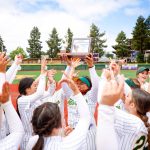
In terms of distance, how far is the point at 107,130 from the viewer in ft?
7.25

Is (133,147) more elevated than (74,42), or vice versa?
(74,42)

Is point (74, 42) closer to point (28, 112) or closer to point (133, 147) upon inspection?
point (28, 112)

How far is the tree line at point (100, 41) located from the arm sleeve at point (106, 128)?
67677mm

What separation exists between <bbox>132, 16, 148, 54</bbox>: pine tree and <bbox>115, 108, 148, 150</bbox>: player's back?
2708 inches

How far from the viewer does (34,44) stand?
281 feet

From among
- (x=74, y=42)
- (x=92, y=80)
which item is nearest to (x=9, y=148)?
(x=92, y=80)

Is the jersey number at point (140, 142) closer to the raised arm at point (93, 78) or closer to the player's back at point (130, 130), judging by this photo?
the player's back at point (130, 130)

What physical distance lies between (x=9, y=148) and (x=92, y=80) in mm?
2630

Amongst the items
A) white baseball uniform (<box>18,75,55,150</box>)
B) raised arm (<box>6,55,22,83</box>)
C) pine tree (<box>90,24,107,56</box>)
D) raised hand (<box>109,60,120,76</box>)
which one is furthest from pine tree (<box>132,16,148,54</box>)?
raised hand (<box>109,60,120,76</box>)

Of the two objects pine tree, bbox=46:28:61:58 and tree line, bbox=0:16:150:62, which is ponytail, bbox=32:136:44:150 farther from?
pine tree, bbox=46:28:61:58

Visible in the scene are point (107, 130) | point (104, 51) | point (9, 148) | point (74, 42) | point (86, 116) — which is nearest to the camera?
point (107, 130)

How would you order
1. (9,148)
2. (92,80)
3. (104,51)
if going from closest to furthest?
(9,148) < (92,80) < (104,51)

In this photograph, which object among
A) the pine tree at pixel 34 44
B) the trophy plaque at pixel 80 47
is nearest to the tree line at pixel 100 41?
the pine tree at pixel 34 44

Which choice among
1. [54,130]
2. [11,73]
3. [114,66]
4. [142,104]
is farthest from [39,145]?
[11,73]
